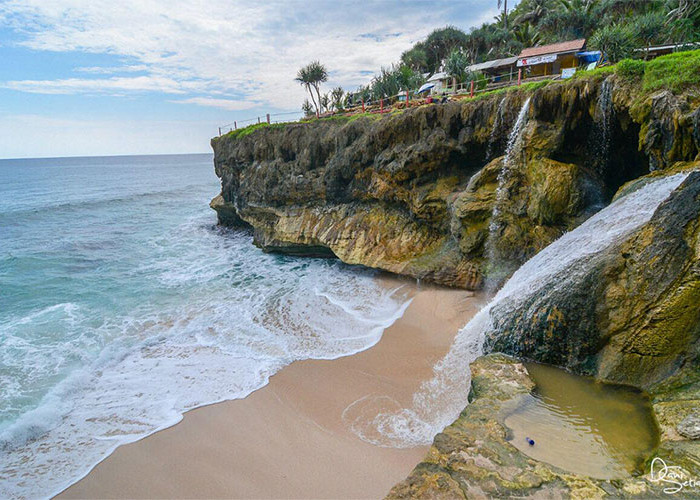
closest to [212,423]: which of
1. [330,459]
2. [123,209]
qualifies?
[330,459]

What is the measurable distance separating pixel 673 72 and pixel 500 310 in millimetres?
8017

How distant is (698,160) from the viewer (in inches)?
340

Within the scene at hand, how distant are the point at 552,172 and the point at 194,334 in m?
13.8

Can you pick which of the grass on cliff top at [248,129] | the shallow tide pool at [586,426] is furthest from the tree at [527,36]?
the shallow tide pool at [586,426]

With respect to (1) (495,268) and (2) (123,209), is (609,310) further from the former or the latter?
(2) (123,209)

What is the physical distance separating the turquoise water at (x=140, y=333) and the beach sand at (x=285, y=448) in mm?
608

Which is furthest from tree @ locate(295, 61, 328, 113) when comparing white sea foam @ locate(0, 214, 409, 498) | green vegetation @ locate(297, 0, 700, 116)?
white sea foam @ locate(0, 214, 409, 498)

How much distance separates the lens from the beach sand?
294 inches

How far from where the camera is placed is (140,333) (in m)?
14.4

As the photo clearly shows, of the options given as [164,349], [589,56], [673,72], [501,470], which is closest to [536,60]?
[589,56]

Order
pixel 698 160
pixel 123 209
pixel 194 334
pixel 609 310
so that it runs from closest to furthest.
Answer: pixel 609 310 < pixel 698 160 < pixel 194 334 < pixel 123 209

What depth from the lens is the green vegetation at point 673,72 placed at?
967 centimetres

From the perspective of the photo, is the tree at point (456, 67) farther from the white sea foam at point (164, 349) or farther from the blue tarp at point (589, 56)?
the white sea foam at point (164, 349)

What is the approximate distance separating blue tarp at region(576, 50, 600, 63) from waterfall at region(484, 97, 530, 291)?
50.3ft
